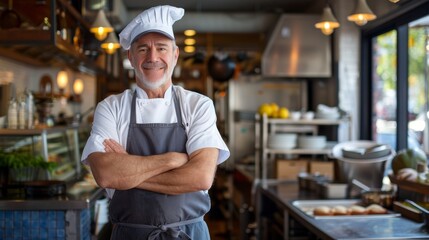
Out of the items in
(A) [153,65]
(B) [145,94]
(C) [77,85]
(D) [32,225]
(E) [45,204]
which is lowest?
(D) [32,225]

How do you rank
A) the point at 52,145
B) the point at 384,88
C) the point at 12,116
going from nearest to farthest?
the point at 12,116 < the point at 52,145 < the point at 384,88

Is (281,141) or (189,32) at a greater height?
(189,32)

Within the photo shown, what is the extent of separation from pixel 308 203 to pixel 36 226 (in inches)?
78.1

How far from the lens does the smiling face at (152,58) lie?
2.23 m

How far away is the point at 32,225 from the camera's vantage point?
3494 millimetres

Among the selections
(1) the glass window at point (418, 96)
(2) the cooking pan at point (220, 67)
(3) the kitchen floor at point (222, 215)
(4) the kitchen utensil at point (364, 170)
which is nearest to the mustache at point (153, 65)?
(4) the kitchen utensil at point (364, 170)

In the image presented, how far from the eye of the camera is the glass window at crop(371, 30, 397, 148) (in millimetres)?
5977

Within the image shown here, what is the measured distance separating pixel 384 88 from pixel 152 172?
457 cm

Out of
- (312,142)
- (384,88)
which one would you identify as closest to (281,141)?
(312,142)

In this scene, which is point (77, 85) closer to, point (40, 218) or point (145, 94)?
point (40, 218)

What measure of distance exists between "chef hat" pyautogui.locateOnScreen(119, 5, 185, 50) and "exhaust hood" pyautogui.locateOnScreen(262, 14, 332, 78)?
477 cm

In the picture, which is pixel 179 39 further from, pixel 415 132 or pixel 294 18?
pixel 415 132

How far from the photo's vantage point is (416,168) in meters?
4.07

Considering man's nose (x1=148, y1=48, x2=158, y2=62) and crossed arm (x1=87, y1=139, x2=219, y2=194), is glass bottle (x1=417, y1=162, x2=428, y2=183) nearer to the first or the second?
crossed arm (x1=87, y1=139, x2=219, y2=194)
